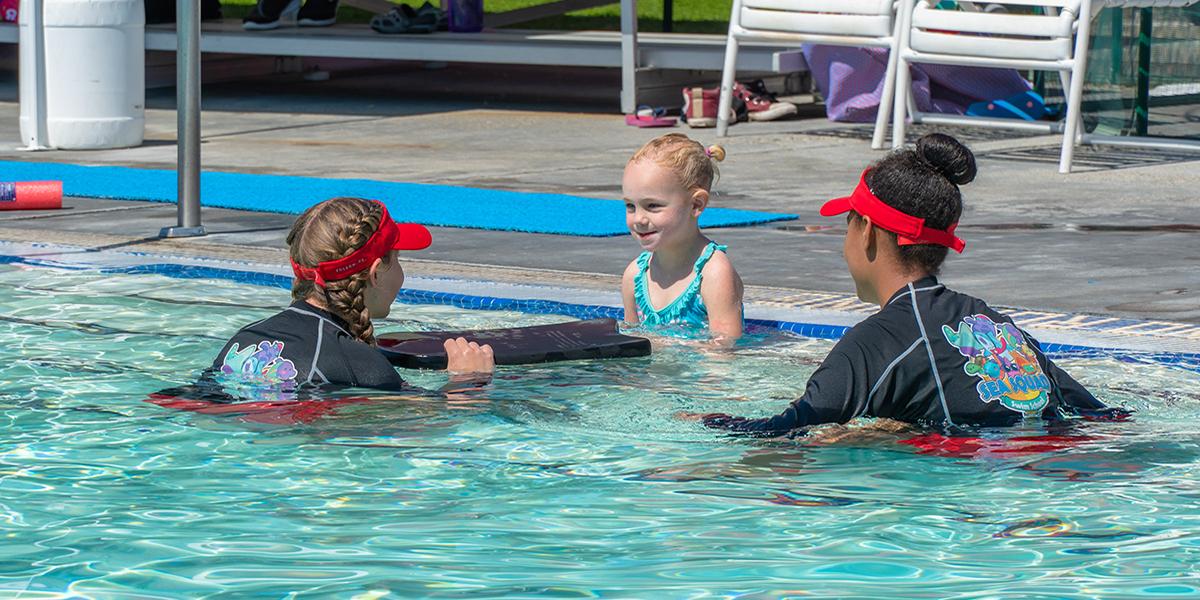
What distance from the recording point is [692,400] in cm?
562

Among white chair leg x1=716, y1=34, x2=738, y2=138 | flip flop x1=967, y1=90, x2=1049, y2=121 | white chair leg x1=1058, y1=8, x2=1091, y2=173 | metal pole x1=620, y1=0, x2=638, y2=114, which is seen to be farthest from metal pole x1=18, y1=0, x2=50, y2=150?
flip flop x1=967, y1=90, x2=1049, y2=121

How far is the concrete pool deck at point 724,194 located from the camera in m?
7.58

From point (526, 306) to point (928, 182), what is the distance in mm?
2805

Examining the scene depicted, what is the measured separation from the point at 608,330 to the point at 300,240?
1.49 m

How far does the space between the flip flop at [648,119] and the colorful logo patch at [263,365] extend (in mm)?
9581

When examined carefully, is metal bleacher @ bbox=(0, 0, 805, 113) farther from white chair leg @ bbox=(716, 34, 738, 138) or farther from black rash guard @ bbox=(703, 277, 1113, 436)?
black rash guard @ bbox=(703, 277, 1113, 436)

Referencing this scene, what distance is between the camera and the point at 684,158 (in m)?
6.30

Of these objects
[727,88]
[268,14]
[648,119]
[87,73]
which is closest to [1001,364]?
[727,88]

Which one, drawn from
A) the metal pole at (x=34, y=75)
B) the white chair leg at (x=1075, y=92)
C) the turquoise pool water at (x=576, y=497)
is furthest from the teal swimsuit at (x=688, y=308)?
the metal pole at (x=34, y=75)

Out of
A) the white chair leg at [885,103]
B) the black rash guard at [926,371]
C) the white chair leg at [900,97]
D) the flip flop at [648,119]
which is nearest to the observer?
the black rash guard at [926,371]

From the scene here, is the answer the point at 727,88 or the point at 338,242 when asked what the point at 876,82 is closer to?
the point at 727,88

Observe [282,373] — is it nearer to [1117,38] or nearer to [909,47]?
[909,47]

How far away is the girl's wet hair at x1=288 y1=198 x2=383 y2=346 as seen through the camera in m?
5.07

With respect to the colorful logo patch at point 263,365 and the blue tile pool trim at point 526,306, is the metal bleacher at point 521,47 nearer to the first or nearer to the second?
the blue tile pool trim at point 526,306
